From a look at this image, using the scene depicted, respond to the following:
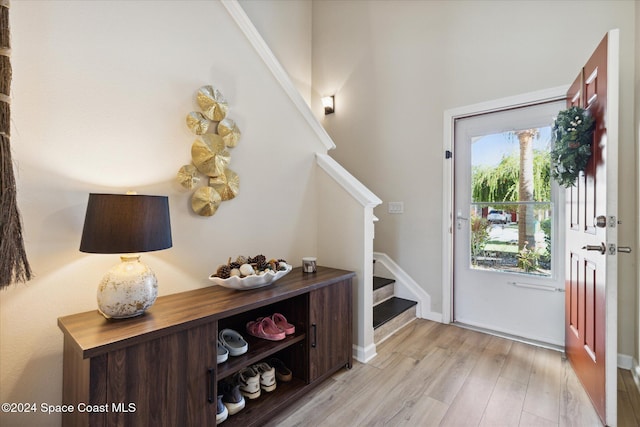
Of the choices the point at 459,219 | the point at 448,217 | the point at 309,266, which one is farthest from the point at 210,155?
the point at 459,219

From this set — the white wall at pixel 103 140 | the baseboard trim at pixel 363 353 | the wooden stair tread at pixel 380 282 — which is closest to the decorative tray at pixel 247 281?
the white wall at pixel 103 140

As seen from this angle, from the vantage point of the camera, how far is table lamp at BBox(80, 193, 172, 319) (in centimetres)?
113

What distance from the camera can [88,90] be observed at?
1351 millimetres

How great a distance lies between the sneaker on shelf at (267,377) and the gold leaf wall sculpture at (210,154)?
3.12ft

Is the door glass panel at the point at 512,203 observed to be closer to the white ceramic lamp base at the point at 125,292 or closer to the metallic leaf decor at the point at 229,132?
the metallic leaf decor at the point at 229,132

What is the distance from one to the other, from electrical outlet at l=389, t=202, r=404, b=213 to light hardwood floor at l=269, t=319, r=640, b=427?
1.31 m

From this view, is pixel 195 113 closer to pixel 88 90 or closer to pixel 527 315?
pixel 88 90

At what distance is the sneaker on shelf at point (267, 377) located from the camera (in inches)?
66.2

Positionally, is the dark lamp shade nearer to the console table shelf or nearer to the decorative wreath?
the console table shelf

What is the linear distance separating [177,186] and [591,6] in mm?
3145

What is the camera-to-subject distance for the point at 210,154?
170 cm

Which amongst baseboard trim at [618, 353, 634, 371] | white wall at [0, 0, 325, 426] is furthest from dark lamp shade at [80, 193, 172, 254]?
baseboard trim at [618, 353, 634, 371]

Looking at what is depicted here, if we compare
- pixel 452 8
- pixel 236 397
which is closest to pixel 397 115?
pixel 452 8

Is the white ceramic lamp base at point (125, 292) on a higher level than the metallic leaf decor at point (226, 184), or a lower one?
lower
